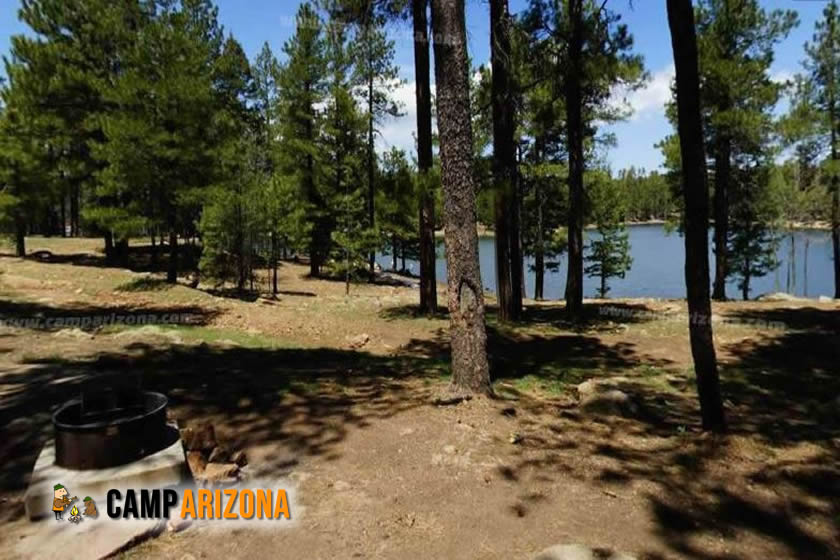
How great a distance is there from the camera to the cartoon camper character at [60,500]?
3.61m

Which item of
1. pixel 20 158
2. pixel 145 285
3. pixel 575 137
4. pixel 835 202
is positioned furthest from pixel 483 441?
pixel 20 158

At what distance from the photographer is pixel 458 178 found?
568 cm

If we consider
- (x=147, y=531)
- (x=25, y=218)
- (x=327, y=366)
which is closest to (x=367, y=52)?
Result: (x=25, y=218)

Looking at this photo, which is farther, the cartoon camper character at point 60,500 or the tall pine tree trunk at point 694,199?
the tall pine tree trunk at point 694,199

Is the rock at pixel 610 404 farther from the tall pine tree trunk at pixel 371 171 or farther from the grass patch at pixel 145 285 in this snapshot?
the tall pine tree trunk at pixel 371 171

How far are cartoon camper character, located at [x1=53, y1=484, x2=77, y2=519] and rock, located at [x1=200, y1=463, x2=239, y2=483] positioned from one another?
82cm

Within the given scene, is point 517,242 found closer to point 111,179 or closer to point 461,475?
point 461,475

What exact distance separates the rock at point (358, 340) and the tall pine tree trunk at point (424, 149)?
2670mm

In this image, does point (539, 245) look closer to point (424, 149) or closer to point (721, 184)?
point (721, 184)

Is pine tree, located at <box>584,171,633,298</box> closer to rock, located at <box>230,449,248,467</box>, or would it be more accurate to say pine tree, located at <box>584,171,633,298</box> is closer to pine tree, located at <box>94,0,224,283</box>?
pine tree, located at <box>94,0,224,283</box>

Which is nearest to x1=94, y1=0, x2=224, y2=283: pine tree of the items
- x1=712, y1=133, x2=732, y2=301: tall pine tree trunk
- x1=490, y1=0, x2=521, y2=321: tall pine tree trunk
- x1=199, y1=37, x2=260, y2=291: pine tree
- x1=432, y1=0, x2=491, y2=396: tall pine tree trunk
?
x1=199, y1=37, x2=260, y2=291: pine tree

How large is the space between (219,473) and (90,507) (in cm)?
82

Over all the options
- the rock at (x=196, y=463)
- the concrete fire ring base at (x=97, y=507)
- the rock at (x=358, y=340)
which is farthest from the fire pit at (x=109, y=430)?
the rock at (x=358, y=340)

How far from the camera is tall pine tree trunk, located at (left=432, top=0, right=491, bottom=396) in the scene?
5.64 meters
